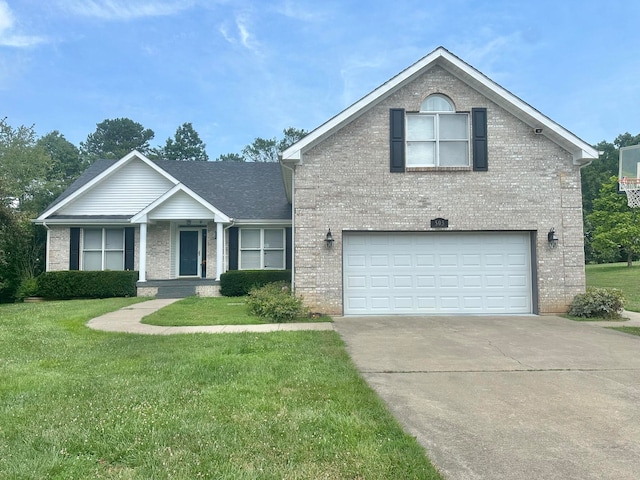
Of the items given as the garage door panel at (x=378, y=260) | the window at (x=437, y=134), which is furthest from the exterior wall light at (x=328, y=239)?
the window at (x=437, y=134)

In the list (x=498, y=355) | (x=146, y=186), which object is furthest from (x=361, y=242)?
(x=146, y=186)

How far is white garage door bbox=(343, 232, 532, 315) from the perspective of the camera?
1145 cm

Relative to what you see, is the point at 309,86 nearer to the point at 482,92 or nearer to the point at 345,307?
the point at 482,92

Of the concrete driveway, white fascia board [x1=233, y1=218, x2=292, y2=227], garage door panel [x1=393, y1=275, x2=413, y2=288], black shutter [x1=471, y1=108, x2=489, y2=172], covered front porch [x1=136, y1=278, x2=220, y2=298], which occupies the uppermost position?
black shutter [x1=471, y1=108, x2=489, y2=172]

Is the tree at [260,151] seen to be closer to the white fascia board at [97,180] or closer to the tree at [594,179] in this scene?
the tree at [594,179]

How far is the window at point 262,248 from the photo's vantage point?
56.9ft

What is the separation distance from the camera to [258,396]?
4562mm

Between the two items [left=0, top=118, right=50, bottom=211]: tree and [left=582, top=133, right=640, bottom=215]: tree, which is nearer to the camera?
[left=0, top=118, right=50, bottom=211]: tree

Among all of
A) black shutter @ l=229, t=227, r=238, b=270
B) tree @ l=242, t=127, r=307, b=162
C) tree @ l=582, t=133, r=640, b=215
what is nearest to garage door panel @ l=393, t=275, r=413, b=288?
black shutter @ l=229, t=227, r=238, b=270

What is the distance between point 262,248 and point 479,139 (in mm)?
9569

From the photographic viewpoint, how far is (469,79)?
1149cm

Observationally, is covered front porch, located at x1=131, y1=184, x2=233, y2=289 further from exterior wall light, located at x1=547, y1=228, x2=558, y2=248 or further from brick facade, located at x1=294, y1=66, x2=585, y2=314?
exterior wall light, located at x1=547, y1=228, x2=558, y2=248

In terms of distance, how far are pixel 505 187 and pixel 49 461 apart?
11.4 m

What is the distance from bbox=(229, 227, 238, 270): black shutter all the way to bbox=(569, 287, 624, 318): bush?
39.3ft
